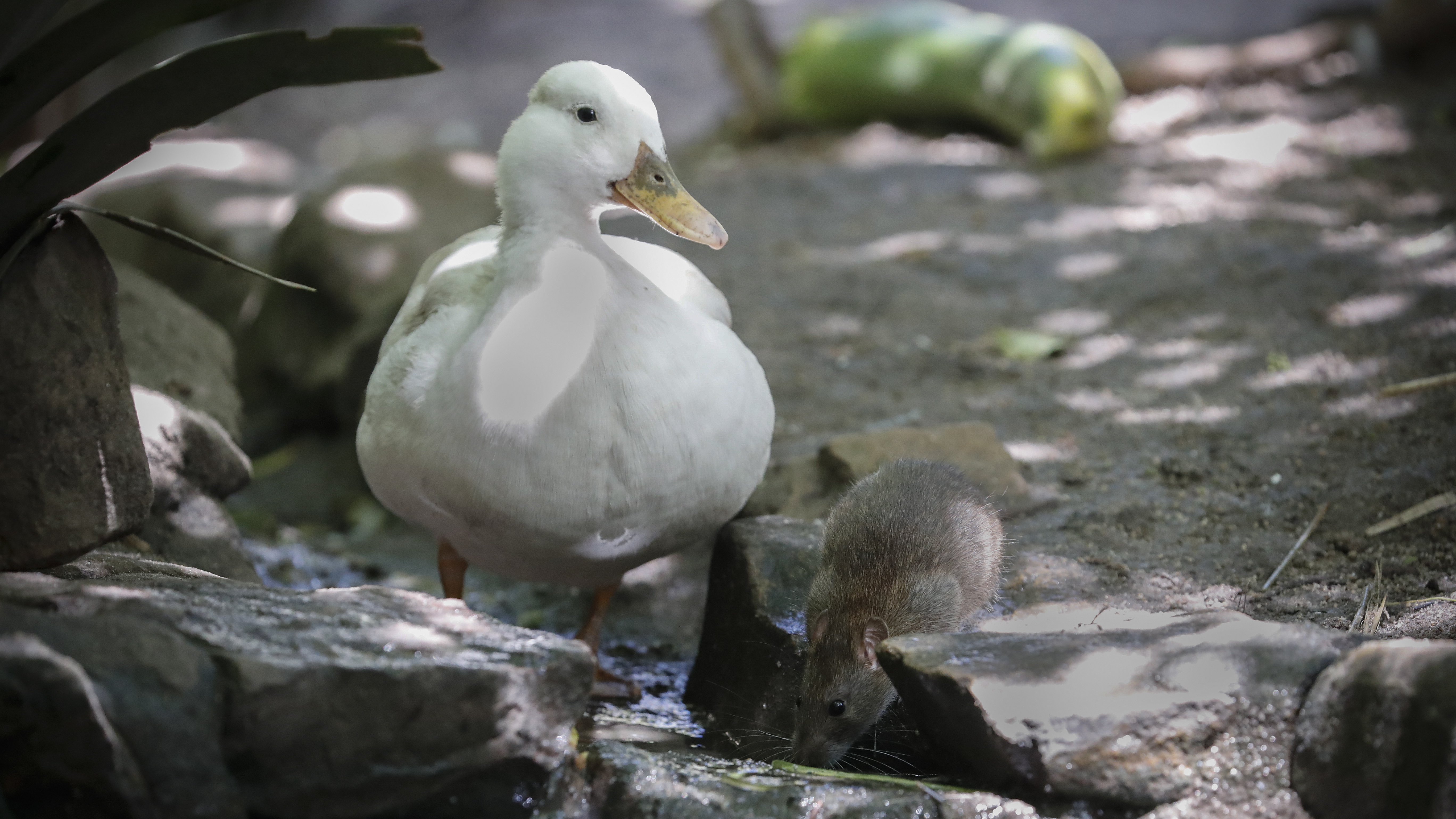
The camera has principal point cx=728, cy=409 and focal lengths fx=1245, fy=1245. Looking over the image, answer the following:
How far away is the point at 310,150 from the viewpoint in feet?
31.6

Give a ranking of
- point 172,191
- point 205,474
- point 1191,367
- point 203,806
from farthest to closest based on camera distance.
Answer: point 172,191
point 1191,367
point 205,474
point 203,806

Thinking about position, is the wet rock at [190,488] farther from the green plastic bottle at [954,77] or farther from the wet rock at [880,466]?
the green plastic bottle at [954,77]

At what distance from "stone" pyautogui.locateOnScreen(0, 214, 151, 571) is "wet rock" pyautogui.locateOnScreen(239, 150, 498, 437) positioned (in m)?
2.72

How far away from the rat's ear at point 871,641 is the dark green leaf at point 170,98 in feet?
5.02

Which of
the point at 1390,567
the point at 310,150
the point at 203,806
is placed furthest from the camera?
the point at 310,150

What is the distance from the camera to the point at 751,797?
233cm

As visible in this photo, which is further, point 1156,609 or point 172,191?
point 172,191

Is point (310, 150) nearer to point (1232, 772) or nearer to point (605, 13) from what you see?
point (605, 13)

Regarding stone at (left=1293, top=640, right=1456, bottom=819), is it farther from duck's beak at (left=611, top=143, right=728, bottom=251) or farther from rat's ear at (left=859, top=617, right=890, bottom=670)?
duck's beak at (left=611, top=143, right=728, bottom=251)

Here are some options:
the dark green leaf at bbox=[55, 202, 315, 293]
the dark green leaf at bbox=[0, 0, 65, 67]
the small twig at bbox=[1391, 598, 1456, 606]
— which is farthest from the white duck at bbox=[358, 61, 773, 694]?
the small twig at bbox=[1391, 598, 1456, 606]

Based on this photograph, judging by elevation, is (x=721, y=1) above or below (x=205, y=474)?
above

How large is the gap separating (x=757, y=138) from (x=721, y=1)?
109 cm

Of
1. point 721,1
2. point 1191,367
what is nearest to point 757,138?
point 721,1

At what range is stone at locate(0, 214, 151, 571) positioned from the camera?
243cm
